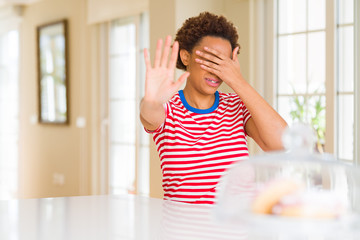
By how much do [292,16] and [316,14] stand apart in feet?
0.68

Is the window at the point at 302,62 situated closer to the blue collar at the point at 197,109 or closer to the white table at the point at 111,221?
the blue collar at the point at 197,109

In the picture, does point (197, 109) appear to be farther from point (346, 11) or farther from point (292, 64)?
point (292, 64)

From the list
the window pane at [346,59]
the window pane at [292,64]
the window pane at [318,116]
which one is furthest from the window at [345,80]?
the window pane at [292,64]

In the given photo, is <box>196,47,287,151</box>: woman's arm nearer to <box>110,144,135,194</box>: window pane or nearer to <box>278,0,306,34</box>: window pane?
<box>278,0,306,34</box>: window pane

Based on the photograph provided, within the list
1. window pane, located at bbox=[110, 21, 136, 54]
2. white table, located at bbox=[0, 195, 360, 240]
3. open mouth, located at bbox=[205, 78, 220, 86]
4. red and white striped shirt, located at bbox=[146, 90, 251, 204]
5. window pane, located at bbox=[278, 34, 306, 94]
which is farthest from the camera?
window pane, located at bbox=[110, 21, 136, 54]

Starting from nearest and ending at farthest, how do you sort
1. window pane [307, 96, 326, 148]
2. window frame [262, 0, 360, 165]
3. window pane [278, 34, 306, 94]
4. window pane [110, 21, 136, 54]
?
1. window frame [262, 0, 360, 165]
2. window pane [307, 96, 326, 148]
3. window pane [278, 34, 306, 94]
4. window pane [110, 21, 136, 54]

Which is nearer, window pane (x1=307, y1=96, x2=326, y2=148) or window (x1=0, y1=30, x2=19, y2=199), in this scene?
window pane (x1=307, y1=96, x2=326, y2=148)

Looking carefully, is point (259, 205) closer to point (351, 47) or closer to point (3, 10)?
point (351, 47)

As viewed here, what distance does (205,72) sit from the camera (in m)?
1.55

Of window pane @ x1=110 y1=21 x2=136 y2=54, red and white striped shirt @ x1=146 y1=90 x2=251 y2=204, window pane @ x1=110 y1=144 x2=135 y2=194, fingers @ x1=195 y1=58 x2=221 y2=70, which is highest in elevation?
window pane @ x1=110 y1=21 x2=136 y2=54

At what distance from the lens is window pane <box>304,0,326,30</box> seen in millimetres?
3158

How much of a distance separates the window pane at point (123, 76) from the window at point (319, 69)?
1746 millimetres

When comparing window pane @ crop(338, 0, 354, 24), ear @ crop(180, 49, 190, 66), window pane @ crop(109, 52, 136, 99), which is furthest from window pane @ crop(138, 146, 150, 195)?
ear @ crop(180, 49, 190, 66)

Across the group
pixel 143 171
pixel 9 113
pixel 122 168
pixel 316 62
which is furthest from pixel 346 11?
pixel 9 113
